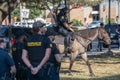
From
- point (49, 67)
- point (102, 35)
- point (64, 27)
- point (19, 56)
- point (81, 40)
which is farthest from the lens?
point (64, 27)

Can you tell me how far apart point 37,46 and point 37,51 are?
11 cm

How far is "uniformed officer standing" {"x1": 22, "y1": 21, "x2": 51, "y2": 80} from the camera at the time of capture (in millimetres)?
9320

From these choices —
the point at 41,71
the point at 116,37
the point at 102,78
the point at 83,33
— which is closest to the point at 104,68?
the point at 83,33

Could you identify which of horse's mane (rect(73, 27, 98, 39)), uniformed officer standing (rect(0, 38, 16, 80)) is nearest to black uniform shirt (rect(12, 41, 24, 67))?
uniformed officer standing (rect(0, 38, 16, 80))

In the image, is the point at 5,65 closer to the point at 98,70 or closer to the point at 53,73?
the point at 53,73

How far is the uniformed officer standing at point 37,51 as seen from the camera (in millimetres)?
9320

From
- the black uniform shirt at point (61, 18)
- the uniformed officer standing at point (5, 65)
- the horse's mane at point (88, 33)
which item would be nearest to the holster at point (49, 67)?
the uniformed officer standing at point (5, 65)

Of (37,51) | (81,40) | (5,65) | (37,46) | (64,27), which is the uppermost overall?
(37,46)

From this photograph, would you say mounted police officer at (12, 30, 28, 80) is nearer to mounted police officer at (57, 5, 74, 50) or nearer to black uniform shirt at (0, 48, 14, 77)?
black uniform shirt at (0, 48, 14, 77)

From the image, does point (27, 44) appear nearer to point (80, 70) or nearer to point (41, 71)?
point (41, 71)

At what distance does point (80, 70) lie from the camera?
795 inches

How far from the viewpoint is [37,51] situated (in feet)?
30.7

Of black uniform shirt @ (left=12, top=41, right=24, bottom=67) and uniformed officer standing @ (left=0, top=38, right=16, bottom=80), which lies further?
black uniform shirt @ (left=12, top=41, right=24, bottom=67)

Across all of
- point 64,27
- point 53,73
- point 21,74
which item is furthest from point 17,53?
point 64,27
